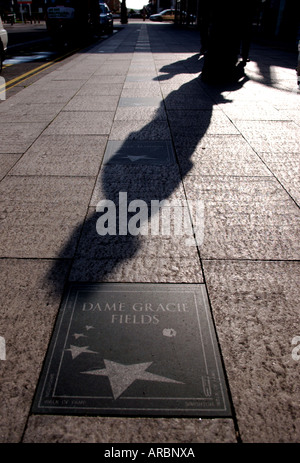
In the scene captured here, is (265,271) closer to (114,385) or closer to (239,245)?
(239,245)

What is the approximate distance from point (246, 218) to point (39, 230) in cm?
199

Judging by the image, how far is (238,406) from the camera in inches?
71.1

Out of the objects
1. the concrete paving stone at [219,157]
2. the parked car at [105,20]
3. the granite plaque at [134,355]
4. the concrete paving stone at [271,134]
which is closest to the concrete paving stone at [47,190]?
the concrete paving stone at [219,157]

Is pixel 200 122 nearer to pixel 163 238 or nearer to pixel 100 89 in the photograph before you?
pixel 163 238

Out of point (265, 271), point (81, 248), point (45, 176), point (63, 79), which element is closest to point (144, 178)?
point (45, 176)

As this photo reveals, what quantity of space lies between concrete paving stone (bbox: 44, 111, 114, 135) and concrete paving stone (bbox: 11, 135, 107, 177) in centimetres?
27

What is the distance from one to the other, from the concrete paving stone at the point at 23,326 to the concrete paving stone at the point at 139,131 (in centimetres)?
337

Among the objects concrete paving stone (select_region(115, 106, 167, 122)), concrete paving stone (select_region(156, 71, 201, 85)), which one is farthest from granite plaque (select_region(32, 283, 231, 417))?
concrete paving stone (select_region(156, 71, 201, 85))

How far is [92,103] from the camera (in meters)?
7.72

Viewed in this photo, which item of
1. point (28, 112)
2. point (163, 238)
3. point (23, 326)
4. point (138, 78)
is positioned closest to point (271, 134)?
point (163, 238)

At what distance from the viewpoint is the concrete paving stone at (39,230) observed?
9.61 ft

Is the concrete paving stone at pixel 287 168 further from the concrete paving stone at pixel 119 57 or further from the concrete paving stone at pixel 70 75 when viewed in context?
the concrete paving stone at pixel 119 57

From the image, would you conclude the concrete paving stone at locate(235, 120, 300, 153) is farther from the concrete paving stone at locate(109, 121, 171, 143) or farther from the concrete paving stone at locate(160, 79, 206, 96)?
the concrete paving stone at locate(160, 79, 206, 96)

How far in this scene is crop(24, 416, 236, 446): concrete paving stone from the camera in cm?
167
